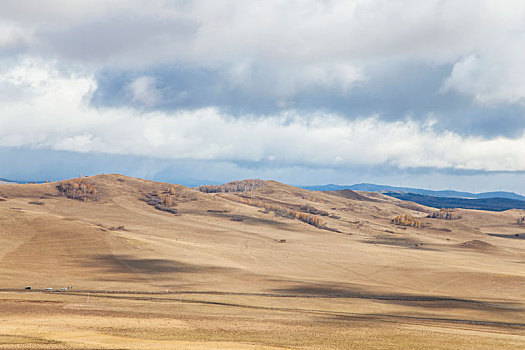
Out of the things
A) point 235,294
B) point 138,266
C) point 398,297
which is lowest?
point 138,266

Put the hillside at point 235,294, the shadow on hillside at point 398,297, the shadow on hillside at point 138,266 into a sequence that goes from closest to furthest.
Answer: the hillside at point 235,294
the shadow on hillside at point 398,297
the shadow on hillside at point 138,266

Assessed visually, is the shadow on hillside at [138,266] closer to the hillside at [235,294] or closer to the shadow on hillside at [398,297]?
the hillside at [235,294]

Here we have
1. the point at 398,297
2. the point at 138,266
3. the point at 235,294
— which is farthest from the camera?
the point at 138,266

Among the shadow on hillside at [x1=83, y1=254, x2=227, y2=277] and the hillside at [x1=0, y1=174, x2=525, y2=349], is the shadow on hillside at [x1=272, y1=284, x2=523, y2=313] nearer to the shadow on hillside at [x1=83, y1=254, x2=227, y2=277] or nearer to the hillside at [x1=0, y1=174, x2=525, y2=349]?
Result: the hillside at [x1=0, y1=174, x2=525, y2=349]

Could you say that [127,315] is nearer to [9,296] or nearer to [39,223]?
[9,296]

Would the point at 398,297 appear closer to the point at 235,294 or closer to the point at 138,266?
the point at 235,294

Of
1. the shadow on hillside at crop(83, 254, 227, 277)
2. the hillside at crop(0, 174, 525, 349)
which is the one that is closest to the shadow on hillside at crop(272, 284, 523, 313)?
the hillside at crop(0, 174, 525, 349)

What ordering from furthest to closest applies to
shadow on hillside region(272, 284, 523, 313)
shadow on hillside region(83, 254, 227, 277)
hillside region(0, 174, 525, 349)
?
shadow on hillside region(83, 254, 227, 277) < shadow on hillside region(272, 284, 523, 313) < hillside region(0, 174, 525, 349)

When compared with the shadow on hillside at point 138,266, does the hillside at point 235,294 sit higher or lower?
higher

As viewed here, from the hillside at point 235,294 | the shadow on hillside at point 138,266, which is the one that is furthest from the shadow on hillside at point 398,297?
the shadow on hillside at point 138,266

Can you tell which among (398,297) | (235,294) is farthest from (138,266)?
(398,297)

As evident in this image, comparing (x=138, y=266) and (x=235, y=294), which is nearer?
(x=235, y=294)

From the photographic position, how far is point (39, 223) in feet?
502

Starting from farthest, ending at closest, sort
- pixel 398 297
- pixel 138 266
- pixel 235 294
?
pixel 138 266 < pixel 398 297 < pixel 235 294
